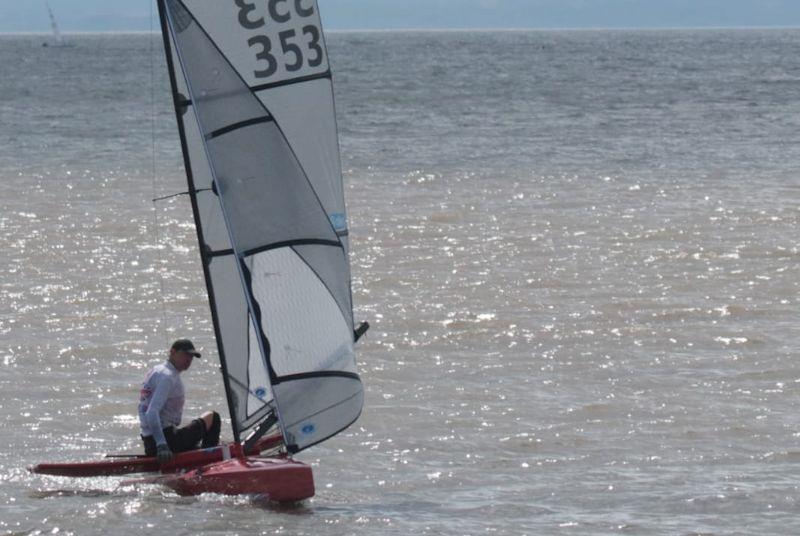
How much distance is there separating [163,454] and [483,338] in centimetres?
556

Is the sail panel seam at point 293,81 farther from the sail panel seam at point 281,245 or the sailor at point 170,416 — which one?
the sailor at point 170,416

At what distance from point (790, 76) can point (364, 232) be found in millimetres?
52315

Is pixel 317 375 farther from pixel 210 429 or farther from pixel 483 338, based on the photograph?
pixel 483 338

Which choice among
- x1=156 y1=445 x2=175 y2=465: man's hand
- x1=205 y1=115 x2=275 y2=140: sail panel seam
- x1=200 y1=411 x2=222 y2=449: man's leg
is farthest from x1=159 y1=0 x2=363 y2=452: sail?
x1=156 y1=445 x2=175 y2=465: man's hand

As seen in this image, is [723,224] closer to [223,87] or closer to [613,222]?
[613,222]

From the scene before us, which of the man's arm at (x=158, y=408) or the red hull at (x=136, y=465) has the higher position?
the man's arm at (x=158, y=408)

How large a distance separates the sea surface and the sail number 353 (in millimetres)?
2953

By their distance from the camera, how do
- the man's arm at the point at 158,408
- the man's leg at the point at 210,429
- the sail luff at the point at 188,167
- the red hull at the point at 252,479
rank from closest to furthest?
the sail luff at the point at 188,167
the red hull at the point at 252,479
the man's arm at the point at 158,408
the man's leg at the point at 210,429

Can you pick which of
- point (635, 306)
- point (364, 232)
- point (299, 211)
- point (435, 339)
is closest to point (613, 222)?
point (364, 232)

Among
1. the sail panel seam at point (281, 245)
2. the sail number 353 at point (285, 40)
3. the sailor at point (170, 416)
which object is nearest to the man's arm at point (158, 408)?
Answer: the sailor at point (170, 416)

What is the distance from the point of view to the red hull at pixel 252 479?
1027 cm

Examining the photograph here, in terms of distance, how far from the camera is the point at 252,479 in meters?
10.3

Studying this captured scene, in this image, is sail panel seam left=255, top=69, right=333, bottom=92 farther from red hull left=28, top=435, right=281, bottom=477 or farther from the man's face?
red hull left=28, top=435, right=281, bottom=477

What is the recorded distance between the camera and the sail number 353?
1016 cm
